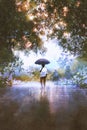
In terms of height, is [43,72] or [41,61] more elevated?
[41,61]

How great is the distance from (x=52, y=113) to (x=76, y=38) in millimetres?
12435

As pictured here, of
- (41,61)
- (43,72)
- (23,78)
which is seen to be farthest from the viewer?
(23,78)

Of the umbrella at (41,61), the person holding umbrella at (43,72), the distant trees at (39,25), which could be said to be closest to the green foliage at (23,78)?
the umbrella at (41,61)

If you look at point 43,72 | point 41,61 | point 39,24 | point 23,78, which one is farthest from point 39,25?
point 23,78

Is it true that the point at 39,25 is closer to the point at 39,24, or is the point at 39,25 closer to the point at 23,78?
the point at 39,24

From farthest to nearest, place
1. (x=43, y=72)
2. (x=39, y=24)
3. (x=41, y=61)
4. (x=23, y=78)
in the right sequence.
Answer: (x=23, y=78)
(x=41, y=61)
(x=39, y=24)
(x=43, y=72)

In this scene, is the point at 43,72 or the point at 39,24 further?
the point at 39,24

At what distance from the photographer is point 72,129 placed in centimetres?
712

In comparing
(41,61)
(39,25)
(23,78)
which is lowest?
(23,78)

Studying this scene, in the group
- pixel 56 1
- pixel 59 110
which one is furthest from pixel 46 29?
pixel 59 110

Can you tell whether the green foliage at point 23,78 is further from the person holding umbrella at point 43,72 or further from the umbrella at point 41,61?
the person holding umbrella at point 43,72

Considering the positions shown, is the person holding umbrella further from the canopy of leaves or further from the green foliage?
the green foliage

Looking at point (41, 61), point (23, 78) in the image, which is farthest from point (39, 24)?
point (23, 78)

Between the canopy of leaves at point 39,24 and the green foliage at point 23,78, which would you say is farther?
the green foliage at point 23,78
